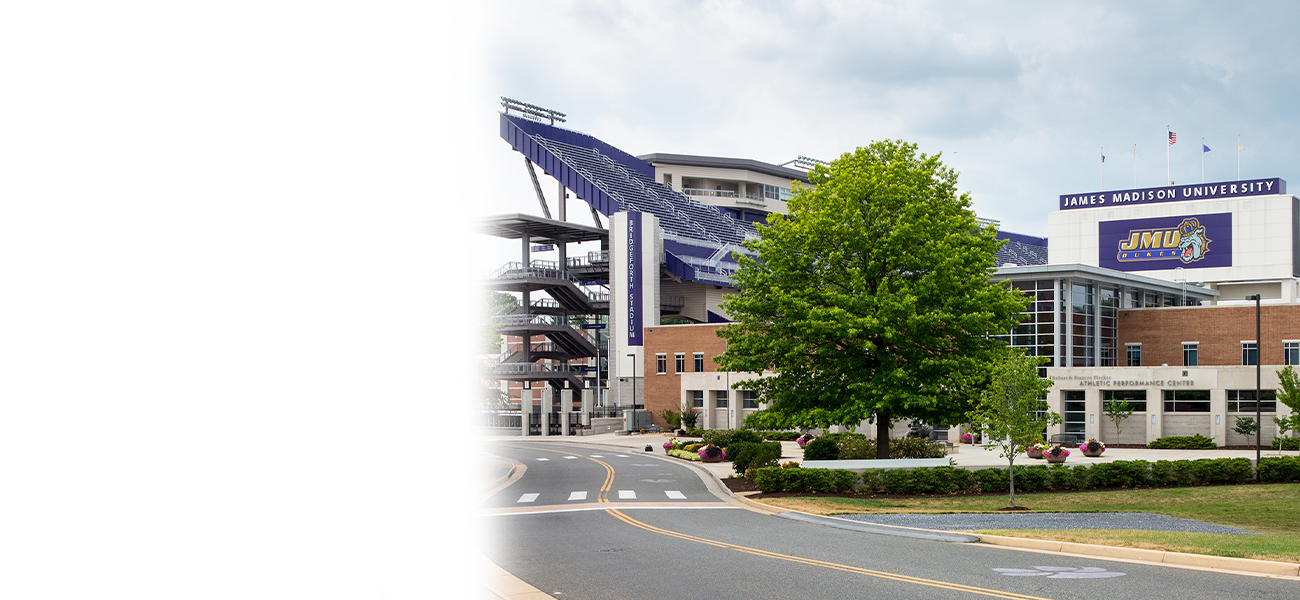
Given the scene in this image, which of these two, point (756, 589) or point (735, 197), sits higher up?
point (735, 197)

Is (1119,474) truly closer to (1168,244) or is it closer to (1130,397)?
(1130,397)

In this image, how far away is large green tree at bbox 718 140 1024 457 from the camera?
29.2 m

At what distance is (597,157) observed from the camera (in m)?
97.6

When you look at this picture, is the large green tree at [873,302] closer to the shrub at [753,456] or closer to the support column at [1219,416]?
the shrub at [753,456]

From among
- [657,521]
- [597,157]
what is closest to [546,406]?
A: [597,157]

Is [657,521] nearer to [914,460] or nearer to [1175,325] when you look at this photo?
[914,460]

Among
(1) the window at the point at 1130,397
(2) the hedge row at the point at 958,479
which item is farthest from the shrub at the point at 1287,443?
(2) the hedge row at the point at 958,479

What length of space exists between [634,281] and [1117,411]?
38.2 metres

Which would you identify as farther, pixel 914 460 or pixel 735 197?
pixel 735 197

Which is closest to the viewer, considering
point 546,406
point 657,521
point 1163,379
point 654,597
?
point 654,597

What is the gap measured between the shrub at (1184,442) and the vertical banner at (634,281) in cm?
3822

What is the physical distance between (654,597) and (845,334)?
17497 mm

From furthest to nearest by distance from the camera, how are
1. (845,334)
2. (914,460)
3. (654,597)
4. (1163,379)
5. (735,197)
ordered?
(735,197), (1163,379), (914,460), (845,334), (654,597)

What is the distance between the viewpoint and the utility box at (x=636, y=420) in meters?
69.1
